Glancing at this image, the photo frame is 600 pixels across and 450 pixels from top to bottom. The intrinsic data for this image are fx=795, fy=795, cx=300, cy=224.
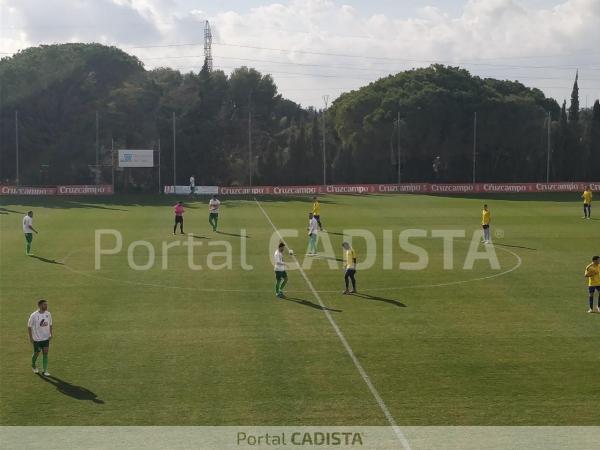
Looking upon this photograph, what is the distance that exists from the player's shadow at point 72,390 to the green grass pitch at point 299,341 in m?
0.05

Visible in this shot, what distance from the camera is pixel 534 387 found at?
17156 millimetres

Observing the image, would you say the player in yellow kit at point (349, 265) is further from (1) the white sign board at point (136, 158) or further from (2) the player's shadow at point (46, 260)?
(1) the white sign board at point (136, 158)

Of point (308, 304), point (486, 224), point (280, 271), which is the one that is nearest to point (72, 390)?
point (308, 304)

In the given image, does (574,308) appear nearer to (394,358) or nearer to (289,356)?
(394,358)

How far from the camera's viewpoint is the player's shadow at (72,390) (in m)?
16.6

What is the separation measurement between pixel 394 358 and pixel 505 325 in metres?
5.01

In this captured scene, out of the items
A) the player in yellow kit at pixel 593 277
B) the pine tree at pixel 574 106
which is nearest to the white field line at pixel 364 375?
the player in yellow kit at pixel 593 277

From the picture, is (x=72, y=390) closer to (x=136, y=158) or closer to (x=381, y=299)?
(x=381, y=299)

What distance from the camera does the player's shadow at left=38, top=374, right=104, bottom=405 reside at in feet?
54.4

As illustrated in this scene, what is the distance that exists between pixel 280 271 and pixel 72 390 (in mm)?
10509
